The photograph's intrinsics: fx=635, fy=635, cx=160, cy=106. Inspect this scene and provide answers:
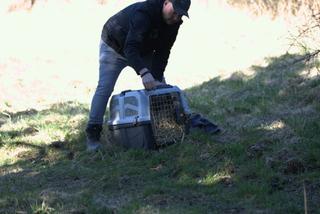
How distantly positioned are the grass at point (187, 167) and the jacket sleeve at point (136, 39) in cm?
87

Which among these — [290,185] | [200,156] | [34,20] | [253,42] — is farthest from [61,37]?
[290,185]

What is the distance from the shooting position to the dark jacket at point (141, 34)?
5.95m

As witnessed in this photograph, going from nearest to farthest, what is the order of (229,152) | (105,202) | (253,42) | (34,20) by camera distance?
(105,202), (229,152), (253,42), (34,20)

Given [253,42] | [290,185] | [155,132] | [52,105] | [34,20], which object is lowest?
[290,185]

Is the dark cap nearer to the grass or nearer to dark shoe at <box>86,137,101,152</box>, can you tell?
the grass

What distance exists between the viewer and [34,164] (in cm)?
636

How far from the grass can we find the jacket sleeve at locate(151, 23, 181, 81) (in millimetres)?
763

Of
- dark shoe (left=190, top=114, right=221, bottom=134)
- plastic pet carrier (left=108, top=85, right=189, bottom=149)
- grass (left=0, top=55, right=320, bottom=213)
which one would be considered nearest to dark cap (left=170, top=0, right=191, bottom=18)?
plastic pet carrier (left=108, top=85, right=189, bottom=149)

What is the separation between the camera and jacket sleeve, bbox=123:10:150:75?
19.5ft

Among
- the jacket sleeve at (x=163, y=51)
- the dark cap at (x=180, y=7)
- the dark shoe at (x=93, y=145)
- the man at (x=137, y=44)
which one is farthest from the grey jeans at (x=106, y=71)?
the dark cap at (x=180, y=7)

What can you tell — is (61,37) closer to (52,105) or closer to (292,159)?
(52,105)

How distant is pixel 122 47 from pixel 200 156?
138 centimetres

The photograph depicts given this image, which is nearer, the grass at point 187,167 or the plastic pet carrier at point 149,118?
the grass at point 187,167

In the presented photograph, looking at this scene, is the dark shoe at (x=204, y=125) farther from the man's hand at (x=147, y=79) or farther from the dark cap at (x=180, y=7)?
the dark cap at (x=180, y=7)
